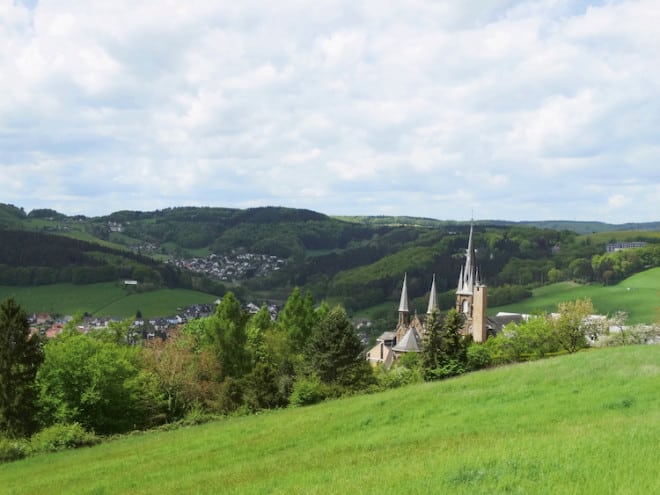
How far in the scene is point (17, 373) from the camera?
35.3m

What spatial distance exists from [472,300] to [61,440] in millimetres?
64012

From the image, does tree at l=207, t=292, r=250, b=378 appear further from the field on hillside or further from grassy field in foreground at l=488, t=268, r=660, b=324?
the field on hillside

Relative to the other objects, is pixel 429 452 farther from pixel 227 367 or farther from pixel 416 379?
pixel 227 367

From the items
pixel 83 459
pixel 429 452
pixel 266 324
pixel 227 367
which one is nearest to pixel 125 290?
pixel 266 324

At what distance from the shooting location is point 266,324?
214 ft

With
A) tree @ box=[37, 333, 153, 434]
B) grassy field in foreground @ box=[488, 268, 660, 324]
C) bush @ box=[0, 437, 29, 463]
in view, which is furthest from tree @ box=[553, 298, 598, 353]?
grassy field in foreground @ box=[488, 268, 660, 324]

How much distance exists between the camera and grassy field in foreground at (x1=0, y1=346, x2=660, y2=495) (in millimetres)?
9923

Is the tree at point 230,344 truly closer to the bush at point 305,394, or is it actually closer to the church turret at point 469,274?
the bush at point 305,394

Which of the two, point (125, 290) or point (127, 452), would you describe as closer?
point (127, 452)

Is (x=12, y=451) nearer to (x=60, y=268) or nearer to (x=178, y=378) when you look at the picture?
(x=178, y=378)

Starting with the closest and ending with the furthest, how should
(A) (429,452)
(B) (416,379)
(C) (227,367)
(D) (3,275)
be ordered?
(A) (429,452), (B) (416,379), (C) (227,367), (D) (3,275)

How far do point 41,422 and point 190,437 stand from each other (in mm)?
17474

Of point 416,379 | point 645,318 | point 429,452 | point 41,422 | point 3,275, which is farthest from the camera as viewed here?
point 3,275

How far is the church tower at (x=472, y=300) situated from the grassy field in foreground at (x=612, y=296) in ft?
114
